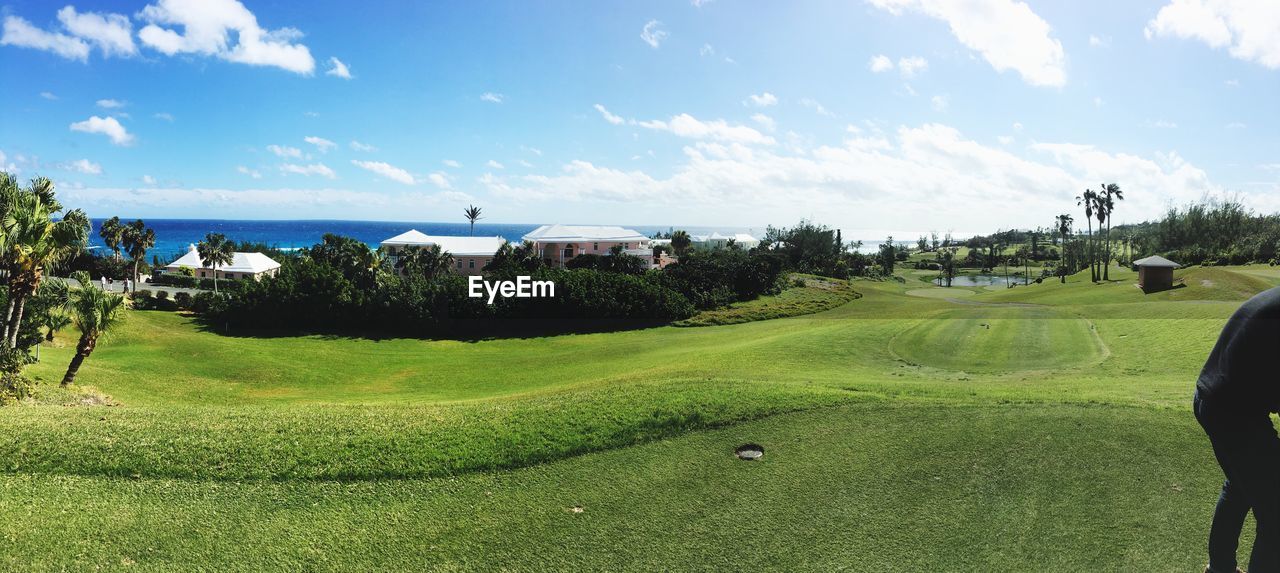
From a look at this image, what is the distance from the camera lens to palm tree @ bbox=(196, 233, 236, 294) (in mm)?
60438

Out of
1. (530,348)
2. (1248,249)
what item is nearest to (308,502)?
(530,348)

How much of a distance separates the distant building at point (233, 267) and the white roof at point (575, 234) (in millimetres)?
28929

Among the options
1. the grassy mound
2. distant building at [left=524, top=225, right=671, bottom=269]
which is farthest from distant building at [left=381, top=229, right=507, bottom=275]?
the grassy mound

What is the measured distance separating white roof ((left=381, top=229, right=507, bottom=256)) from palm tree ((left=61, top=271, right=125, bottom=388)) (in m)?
52.7

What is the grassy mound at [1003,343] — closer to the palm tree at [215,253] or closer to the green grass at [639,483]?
the green grass at [639,483]

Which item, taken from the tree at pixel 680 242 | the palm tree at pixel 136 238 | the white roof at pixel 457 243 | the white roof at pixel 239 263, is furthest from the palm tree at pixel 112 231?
the tree at pixel 680 242

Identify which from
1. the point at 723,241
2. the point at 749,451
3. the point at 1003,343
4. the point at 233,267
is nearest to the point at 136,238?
the point at 233,267

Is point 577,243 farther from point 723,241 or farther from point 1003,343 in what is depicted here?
point 1003,343

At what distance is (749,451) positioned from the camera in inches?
362

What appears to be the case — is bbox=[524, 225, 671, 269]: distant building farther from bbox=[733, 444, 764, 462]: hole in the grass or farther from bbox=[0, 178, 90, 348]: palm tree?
bbox=[733, 444, 764, 462]: hole in the grass

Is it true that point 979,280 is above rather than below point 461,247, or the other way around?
below

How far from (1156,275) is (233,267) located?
8171cm

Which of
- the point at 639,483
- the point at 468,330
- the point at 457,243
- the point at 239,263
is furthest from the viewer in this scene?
the point at 457,243

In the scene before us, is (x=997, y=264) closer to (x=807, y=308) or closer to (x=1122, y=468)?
(x=807, y=308)
